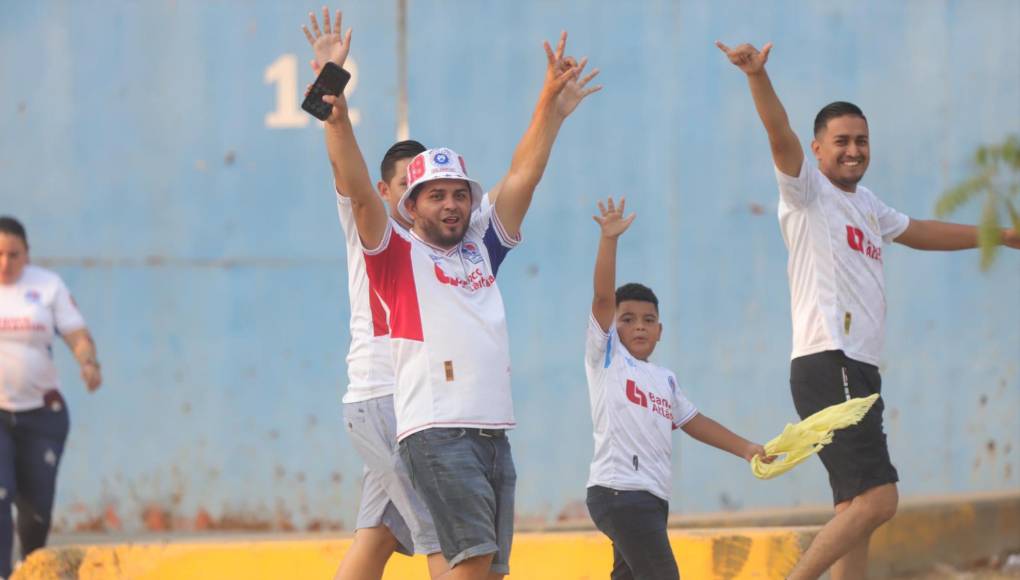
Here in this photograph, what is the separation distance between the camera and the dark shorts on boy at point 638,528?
5695mm

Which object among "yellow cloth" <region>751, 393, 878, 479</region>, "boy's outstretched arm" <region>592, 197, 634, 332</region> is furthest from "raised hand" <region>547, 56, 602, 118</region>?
"yellow cloth" <region>751, 393, 878, 479</region>

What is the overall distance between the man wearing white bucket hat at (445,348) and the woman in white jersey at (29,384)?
9.94 feet

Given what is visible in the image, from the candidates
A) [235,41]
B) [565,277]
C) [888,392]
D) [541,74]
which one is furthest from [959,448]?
[235,41]

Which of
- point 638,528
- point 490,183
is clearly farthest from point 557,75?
point 490,183

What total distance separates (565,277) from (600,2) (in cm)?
170

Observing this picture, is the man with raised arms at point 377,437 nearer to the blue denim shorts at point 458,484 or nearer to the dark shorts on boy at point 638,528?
the blue denim shorts at point 458,484

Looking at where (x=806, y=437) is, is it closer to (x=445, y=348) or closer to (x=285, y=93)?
(x=445, y=348)

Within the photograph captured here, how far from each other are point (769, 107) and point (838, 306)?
841 millimetres

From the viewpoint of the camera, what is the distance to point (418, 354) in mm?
4910

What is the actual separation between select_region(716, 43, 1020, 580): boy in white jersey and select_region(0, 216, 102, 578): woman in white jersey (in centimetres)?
348

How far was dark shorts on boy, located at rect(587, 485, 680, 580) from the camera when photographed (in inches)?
→ 224

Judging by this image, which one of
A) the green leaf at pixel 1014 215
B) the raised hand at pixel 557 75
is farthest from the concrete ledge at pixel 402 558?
the green leaf at pixel 1014 215

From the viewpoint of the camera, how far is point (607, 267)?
19.0 feet

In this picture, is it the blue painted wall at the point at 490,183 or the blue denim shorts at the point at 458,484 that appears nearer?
the blue denim shorts at the point at 458,484
